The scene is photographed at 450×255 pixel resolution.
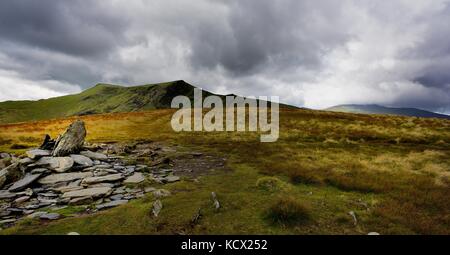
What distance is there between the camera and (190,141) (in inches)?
1641

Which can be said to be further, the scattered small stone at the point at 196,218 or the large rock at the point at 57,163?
the large rock at the point at 57,163

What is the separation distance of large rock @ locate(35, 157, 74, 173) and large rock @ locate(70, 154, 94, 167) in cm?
60

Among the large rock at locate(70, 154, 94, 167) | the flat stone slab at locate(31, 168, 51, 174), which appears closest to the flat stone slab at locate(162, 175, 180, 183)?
the large rock at locate(70, 154, 94, 167)

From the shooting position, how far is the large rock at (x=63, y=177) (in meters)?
17.6

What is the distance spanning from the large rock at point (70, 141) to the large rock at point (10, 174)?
141 inches

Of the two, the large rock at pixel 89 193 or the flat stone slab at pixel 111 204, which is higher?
the large rock at pixel 89 193

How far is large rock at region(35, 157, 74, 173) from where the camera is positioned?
1928 centimetres

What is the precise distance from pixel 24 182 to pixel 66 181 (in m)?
2.20

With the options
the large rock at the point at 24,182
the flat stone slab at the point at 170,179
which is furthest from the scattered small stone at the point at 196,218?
the large rock at the point at 24,182

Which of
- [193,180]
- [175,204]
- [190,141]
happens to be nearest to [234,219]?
[175,204]

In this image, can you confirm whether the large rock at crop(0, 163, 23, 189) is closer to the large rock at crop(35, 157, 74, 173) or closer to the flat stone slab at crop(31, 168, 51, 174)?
the flat stone slab at crop(31, 168, 51, 174)

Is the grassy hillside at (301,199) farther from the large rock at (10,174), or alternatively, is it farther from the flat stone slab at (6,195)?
the large rock at (10,174)

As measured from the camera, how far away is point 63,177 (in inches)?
715
